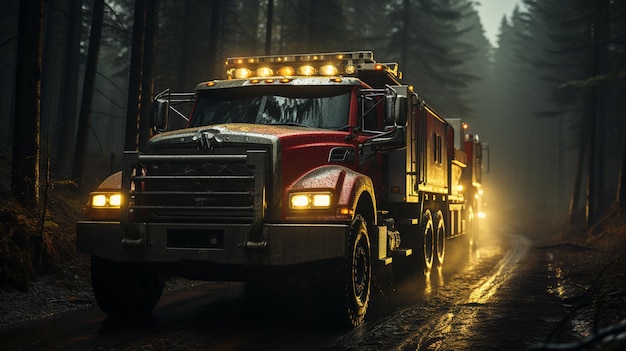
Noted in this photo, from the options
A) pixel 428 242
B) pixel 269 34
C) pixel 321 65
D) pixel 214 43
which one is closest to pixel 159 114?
pixel 321 65

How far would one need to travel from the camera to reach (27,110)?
381 inches

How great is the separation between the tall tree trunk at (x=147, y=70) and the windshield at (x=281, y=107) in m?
6.51

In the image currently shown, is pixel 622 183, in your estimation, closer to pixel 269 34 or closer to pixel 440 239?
pixel 440 239

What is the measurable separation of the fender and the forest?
3.96 metres

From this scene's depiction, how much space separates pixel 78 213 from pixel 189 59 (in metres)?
18.1

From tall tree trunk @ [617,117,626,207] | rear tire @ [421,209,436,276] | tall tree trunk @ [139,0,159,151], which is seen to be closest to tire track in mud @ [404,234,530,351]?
rear tire @ [421,209,436,276]

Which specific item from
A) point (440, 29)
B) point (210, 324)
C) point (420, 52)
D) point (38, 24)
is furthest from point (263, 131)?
point (440, 29)

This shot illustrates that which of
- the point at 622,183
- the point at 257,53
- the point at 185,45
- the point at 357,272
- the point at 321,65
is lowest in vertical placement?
the point at 357,272

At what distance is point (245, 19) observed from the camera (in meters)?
41.6

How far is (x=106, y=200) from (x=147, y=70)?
29.7 ft

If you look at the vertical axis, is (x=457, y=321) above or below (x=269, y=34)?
below

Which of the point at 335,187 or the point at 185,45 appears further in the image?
the point at 185,45

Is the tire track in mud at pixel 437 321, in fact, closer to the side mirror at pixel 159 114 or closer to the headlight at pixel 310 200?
the headlight at pixel 310 200

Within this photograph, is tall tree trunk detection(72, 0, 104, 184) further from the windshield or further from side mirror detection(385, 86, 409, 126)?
side mirror detection(385, 86, 409, 126)
